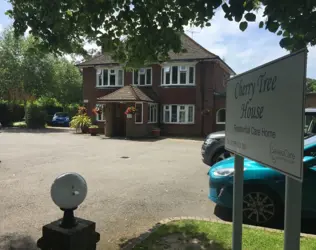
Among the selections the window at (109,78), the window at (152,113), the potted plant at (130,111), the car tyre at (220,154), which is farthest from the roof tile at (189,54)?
the car tyre at (220,154)

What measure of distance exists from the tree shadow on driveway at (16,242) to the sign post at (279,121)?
323 centimetres

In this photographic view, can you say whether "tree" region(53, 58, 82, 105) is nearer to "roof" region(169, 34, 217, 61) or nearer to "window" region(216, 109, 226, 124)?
"roof" region(169, 34, 217, 61)

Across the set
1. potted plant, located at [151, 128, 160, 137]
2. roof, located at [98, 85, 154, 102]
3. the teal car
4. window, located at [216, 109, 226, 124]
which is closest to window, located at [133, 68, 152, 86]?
roof, located at [98, 85, 154, 102]

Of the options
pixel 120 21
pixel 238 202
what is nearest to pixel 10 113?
pixel 120 21

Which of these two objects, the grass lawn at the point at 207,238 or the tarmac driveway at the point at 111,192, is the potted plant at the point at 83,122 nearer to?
the tarmac driveway at the point at 111,192

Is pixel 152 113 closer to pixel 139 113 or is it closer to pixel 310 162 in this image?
pixel 139 113

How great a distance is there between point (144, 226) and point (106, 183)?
3.17 m

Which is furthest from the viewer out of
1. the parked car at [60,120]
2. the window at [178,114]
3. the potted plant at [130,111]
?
the parked car at [60,120]

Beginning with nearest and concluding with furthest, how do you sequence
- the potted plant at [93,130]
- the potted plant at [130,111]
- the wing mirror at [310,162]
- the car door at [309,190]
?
1. the wing mirror at [310,162]
2. the car door at [309,190]
3. the potted plant at [130,111]
4. the potted plant at [93,130]

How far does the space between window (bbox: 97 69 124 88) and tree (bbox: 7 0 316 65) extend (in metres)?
21.3

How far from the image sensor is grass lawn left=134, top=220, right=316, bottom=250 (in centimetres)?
413

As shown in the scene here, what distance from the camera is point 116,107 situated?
2492cm

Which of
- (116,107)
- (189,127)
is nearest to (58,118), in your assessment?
(116,107)

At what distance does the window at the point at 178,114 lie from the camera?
80.5 ft
